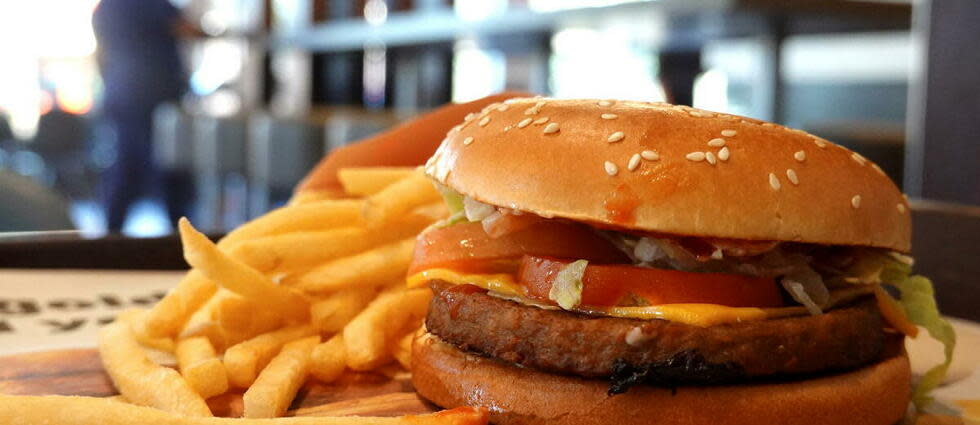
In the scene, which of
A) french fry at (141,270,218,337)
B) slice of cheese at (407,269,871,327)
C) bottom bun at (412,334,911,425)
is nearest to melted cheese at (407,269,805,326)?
slice of cheese at (407,269,871,327)

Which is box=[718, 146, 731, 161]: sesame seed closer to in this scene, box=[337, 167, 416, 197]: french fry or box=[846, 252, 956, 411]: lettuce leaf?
box=[846, 252, 956, 411]: lettuce leaf

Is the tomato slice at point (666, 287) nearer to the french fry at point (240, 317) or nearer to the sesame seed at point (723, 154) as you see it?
the sesame seed at point (723, 154)

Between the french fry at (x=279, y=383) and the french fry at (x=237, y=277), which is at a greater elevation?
the french fry at (x=237, y=277)

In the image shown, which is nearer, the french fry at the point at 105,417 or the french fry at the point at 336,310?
the french fry at the point at 105,417

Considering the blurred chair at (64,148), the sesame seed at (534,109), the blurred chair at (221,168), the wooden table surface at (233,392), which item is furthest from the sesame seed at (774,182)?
the blurred chair at (64,148)

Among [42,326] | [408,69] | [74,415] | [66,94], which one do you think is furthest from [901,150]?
[66,94]

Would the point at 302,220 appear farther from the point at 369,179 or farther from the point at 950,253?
the point at 950,253
